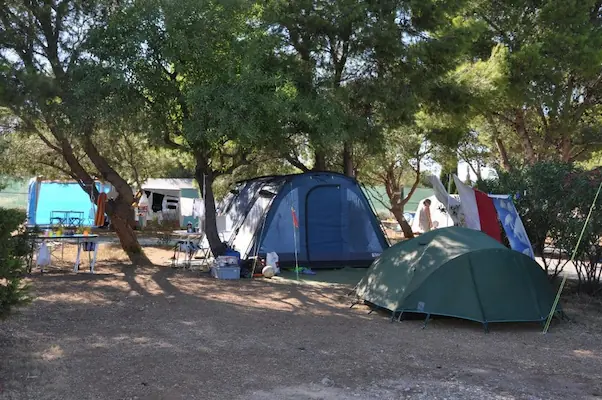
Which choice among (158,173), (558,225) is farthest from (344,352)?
(158,173)

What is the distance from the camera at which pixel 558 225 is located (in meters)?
7.89

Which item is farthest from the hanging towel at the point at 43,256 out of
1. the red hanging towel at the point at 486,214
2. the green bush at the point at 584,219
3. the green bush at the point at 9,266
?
the green bush at the point at 584,219

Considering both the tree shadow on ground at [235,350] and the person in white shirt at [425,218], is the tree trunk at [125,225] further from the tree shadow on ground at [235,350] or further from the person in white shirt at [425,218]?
the person in white shirt at [425,218]

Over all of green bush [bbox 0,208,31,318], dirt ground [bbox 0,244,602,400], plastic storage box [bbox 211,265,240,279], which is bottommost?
dirt ground [bbox 0,244,602,400]

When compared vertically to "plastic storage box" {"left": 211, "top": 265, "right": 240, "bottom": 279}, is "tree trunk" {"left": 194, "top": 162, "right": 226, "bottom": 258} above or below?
above

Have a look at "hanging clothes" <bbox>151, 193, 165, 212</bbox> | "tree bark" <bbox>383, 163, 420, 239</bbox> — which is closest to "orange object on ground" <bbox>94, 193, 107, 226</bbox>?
"tree bark" <bbox>383, 163, 420, 239</bbox>

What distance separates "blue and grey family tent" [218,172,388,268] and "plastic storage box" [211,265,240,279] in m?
0.77

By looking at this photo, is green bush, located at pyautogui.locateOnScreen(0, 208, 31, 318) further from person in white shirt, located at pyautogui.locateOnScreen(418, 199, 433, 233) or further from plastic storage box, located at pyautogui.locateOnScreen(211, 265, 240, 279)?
person in white shirt, located at pyautogui.locateOnScreen(418, 199, 433, 233)

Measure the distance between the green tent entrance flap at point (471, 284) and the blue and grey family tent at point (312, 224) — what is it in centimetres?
390

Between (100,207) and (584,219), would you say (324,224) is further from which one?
(584,219)

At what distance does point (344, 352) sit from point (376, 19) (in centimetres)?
709

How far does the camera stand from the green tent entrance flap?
21.2ft

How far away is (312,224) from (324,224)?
0.82 ft

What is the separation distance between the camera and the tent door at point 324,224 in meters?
11.0
